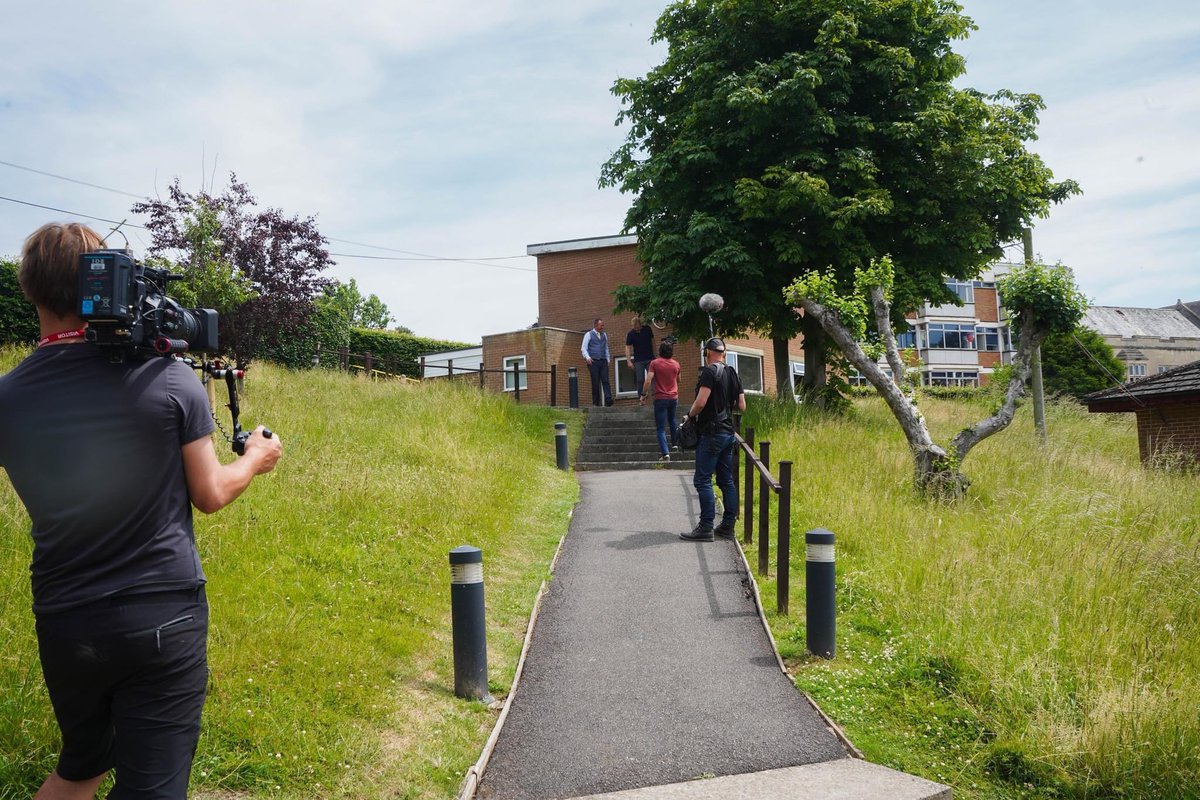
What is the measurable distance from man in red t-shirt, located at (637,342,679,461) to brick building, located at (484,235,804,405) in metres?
10.1

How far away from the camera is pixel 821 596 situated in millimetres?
6477

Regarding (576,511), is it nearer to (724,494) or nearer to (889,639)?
(724,494)

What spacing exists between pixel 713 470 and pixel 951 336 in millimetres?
51652

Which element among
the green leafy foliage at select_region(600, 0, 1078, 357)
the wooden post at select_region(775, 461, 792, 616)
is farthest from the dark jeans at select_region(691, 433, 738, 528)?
the green leafy foliage at select_region(600, 0, 1078, 357)

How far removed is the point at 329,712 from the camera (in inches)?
A: 195

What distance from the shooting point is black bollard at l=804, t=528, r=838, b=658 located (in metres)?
6.48

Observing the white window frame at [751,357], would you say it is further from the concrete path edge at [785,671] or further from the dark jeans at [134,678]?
the dark jeans at [134,678]

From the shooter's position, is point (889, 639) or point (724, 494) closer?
point (889, 639)

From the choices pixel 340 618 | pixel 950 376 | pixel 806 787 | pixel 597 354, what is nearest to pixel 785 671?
pixel 806 787

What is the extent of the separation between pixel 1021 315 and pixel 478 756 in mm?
11166

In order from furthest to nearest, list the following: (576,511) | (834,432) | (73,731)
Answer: (834,432) < (576,511) < (73,731)

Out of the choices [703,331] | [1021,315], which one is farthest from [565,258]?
[1021,315]

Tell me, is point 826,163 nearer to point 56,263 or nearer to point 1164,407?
point 1164,407

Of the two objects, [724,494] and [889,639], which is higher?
[724,494]
